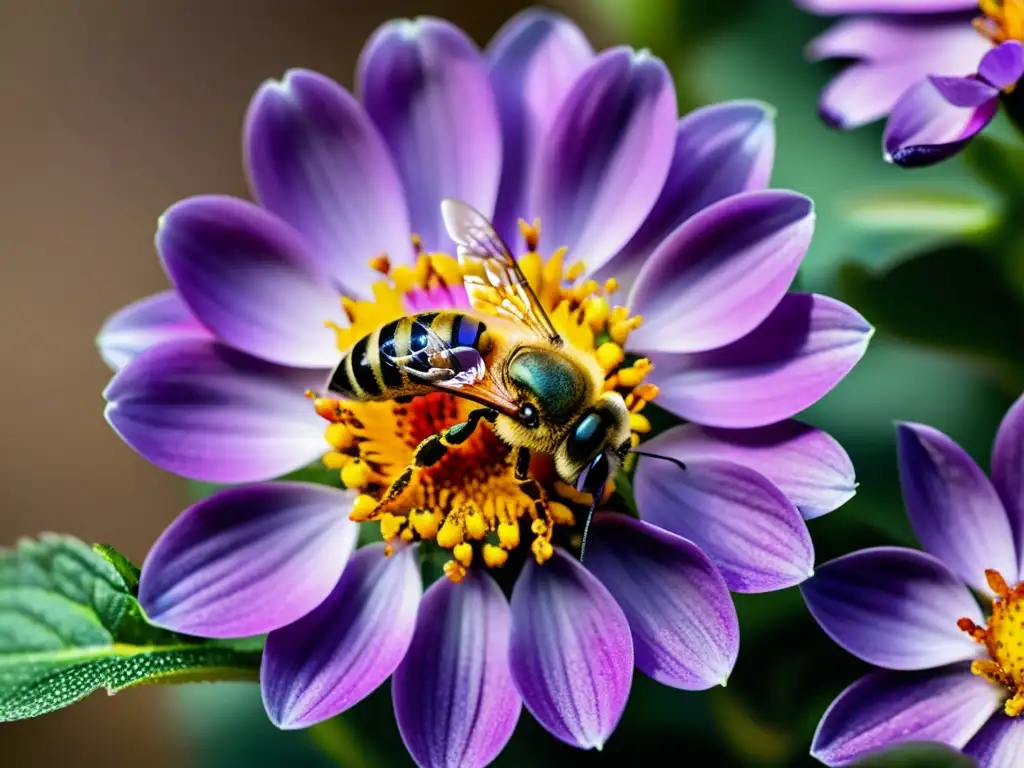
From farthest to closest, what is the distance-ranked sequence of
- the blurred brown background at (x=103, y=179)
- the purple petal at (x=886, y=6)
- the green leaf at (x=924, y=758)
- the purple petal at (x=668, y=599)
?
the blurred brown background at (x=103, y=179), the purple petal at (x=886, y=6), the purple petal at (x=668, y=599), the green leaf at (x=924, y=758)

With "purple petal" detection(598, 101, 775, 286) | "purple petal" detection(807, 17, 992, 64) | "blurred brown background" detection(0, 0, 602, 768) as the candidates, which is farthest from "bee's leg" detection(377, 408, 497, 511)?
"blurred brown background" detection(0, 0, 602, 768)

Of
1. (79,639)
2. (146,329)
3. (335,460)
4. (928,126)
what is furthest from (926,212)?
(79,639)

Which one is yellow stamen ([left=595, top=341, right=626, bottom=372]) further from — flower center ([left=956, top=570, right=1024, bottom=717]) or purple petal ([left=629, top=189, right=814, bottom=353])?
flower center ([left=956, top=570, right=1024, bottom=717])

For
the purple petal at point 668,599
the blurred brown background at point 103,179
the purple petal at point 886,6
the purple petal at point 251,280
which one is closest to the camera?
the purple petal at point 668,599

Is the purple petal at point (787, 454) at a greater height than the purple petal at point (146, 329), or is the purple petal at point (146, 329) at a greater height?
the purple petal at point (146, 329)

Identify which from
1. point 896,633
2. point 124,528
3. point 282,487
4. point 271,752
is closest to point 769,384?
point 896,633

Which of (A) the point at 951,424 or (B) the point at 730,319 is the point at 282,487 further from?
(A) the point at 951,424

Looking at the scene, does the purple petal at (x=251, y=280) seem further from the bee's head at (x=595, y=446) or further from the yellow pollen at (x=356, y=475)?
the bee's head at (x=595, y=446)

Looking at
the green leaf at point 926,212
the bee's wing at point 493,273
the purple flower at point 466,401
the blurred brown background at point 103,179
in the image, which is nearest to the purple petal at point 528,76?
the purple flower at point 466,401
